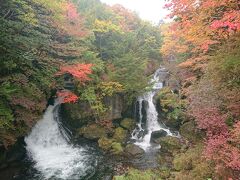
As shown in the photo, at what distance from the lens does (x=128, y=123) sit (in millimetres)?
20641

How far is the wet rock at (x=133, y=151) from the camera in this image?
16594mm

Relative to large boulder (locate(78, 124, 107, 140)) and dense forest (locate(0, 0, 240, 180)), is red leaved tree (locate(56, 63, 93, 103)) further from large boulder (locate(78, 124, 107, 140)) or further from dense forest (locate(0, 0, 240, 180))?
large boulder (locate(78, 124, 107, 140))

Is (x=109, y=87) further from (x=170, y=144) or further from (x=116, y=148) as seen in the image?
(x=170, y=144)

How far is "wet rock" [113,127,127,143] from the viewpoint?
18.6 m

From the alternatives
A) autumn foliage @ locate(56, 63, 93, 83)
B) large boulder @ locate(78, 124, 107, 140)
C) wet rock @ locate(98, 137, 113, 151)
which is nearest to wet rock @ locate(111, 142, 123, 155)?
wet rock @ locate(98, 137, 113, 151)

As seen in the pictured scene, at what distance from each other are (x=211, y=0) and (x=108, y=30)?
53.3ft

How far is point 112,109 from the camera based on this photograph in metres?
20.3

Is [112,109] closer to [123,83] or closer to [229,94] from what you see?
[123,83]

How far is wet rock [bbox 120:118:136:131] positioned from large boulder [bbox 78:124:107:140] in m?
2.01

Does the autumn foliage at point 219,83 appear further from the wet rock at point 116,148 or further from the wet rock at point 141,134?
the wet rock at point 141,134

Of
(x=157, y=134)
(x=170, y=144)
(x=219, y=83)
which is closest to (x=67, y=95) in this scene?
(x=157, y=134)

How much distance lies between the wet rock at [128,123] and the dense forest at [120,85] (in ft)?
0.28

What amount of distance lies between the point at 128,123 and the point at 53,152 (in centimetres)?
659

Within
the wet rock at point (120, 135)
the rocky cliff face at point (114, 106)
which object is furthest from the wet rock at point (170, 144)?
the rocky cliff face at point (114, 106)
